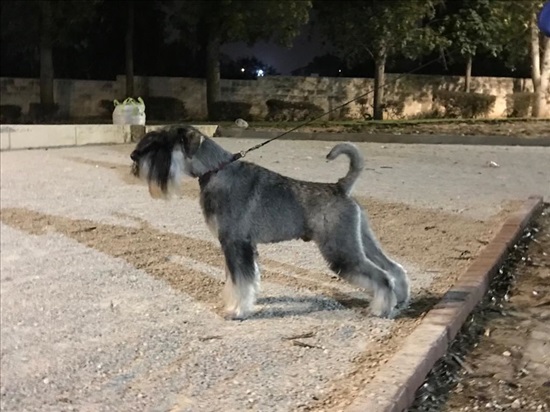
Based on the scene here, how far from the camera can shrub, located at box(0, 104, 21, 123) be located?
22.1 meters

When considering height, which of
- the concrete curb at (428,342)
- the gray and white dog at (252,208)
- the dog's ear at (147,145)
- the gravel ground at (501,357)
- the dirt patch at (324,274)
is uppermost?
the dog's ear at (147,145)

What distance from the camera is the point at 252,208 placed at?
4066 millimetres

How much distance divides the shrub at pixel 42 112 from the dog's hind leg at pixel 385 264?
19406mm

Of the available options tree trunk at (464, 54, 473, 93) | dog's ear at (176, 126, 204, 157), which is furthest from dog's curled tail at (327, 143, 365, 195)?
tree trunk at (464, 54, 473, 93)

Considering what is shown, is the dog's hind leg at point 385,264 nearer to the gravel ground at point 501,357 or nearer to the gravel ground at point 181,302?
the gravel ground at point 181,302

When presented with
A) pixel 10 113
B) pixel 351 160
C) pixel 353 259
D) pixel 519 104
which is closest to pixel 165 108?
pixel 10 113

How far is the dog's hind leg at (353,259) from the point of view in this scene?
13.1 ft

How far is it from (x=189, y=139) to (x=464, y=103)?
22.2 meters

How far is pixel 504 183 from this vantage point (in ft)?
28.9

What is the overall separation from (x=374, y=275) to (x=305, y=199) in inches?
21.5

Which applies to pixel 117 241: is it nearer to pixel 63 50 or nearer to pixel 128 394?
pixel 128 394

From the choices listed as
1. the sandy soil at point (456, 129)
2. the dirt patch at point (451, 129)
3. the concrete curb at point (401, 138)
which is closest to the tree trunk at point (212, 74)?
the dirt patch at point (451, 129)

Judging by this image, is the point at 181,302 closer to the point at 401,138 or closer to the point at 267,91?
the point at 401,138

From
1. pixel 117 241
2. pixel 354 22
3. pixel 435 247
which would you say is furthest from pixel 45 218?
pixel 354 22
